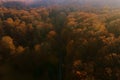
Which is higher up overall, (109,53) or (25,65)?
(109,53)

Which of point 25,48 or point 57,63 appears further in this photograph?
point 25,48

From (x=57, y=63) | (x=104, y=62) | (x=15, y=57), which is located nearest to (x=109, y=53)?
(x=104, y=62)

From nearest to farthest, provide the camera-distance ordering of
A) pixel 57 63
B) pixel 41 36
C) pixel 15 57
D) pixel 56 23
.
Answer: pixel 57 63, pixel 15 57, pixel 41 36, pixel 56 23

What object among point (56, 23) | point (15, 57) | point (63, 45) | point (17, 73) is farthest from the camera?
point (56, 23)

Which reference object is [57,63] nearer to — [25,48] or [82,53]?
[82,53]

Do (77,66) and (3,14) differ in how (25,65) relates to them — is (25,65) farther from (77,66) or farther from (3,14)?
(3,14)

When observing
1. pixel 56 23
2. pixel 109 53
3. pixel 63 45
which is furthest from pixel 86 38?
pixel 56 23
